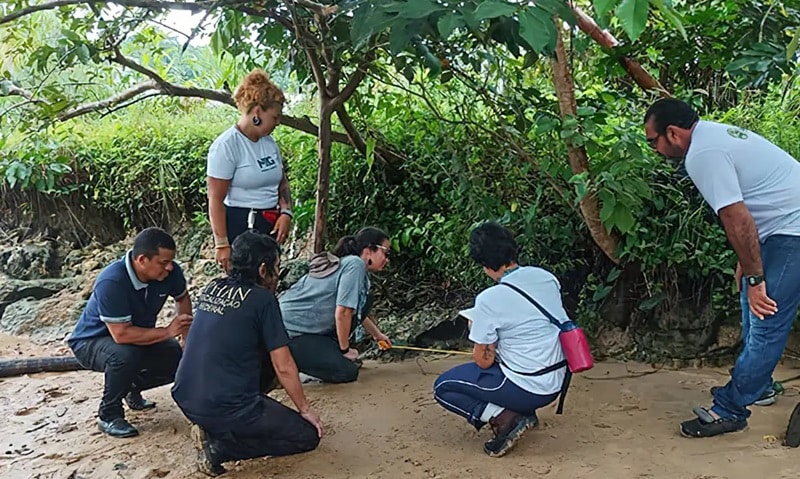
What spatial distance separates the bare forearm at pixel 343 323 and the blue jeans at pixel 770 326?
1.86m

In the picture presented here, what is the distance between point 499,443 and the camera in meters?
2.83

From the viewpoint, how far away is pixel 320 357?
3.85 meters

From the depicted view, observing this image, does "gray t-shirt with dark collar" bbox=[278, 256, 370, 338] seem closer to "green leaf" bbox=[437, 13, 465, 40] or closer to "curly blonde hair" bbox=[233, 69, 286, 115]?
"curly blonde hair" bbox=[233, 69, 286, 115]

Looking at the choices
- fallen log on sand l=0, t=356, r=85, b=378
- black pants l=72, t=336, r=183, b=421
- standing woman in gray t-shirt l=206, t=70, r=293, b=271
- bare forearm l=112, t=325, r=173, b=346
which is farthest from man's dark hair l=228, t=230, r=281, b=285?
fallen log on sand l=0, t=356, r=85, b=378

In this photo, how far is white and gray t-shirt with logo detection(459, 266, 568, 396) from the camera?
2.74 metres

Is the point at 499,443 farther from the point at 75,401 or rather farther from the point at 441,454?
the point at 75,401

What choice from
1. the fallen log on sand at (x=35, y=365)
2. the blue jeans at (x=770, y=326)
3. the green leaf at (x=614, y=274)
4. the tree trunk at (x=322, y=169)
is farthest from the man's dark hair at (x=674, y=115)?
the fallen log on sand at (x=35, y=365)

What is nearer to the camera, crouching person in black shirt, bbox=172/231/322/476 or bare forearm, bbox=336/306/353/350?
crouching person in black shirt, bbox=172/231/322/476

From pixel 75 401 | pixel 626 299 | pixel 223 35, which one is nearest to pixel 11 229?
pixel 75 401

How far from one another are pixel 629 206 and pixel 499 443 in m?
1.43

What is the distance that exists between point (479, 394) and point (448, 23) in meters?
1.60

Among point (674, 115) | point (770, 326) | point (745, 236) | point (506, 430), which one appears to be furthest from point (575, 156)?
point (506, 430)

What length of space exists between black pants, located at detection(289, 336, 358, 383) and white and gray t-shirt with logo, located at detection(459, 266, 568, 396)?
130 cm

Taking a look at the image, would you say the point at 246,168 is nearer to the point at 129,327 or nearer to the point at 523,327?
the point at 129,327
